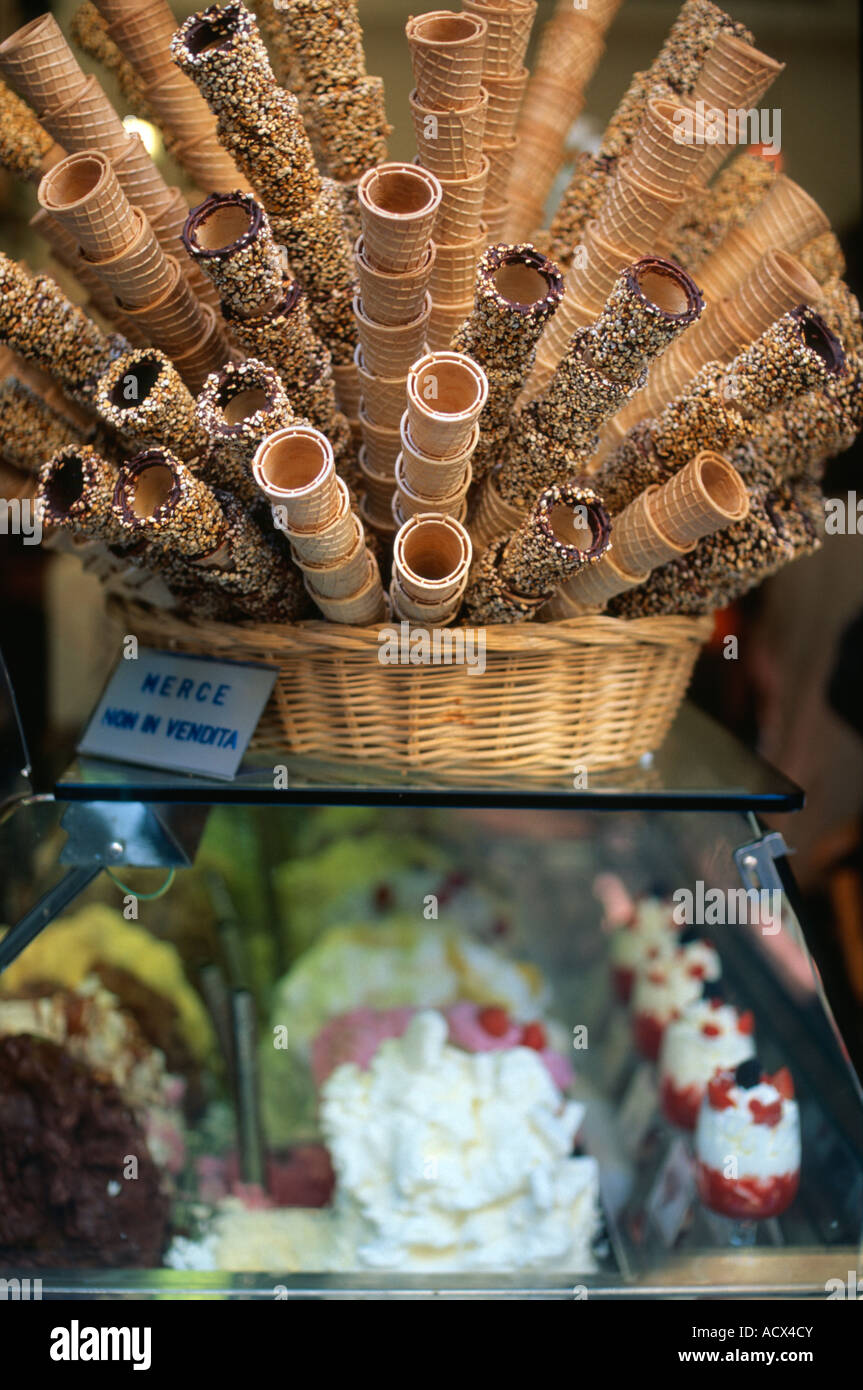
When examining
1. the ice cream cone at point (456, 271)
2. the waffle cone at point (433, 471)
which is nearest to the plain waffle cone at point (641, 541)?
the waffle cone at point (433, 471)

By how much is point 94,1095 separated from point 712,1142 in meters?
0.63

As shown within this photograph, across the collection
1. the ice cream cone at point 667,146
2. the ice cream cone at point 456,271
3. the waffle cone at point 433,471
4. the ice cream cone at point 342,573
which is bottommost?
the ice cream cone at point 342,573

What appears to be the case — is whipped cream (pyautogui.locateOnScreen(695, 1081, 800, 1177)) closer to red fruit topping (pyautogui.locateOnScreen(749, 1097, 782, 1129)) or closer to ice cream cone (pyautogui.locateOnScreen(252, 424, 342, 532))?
red fruit topping (pyautogui.locateOnScreen(749, 1097, 782, 1129))

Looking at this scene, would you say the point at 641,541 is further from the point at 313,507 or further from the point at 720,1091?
the point at 720,1091

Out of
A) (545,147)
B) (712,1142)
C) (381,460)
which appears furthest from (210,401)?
(712,1142)

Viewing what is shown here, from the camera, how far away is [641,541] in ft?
2.68

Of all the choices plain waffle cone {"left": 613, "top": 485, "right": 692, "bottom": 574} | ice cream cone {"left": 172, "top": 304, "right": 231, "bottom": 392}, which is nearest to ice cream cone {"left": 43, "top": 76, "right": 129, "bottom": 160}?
ice cream cone {"left": 172, "top": 304, "right": 231, "bottom": 392}

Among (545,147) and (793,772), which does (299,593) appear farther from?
(793,772)

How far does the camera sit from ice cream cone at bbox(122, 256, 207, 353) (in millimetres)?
840

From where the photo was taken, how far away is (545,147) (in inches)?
40.3

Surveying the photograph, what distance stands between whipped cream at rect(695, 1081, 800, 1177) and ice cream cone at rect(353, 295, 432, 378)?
779 mm

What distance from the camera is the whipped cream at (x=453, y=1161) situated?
37.8 inches

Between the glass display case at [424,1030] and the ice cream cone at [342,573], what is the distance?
0.17 metres

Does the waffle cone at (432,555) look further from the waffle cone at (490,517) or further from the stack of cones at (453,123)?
the stack of cones at (453,123)
